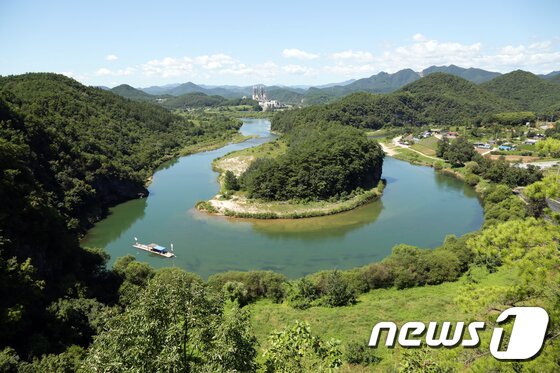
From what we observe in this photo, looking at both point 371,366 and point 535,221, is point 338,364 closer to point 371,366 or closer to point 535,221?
point 535,221

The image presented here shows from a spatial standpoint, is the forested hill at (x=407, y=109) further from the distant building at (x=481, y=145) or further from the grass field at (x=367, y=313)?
the grass field at (x=367, y=313)

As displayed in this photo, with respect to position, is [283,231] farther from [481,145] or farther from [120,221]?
[481,145]

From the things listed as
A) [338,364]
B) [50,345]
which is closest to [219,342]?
[338,364]

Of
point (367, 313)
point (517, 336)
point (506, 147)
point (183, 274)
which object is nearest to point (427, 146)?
point (506, 147)

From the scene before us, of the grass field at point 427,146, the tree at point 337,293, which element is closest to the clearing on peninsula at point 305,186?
the tree at point 337,293

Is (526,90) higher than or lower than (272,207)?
higher

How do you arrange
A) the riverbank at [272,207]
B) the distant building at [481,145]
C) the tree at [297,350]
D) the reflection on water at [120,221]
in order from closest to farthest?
1. the tree at [297,350]
2. the reflection on water at [120,221]
3. the riverbank at [272,207]
4. the distant building at [481,145]
